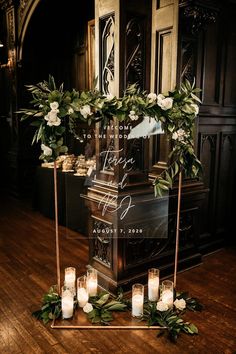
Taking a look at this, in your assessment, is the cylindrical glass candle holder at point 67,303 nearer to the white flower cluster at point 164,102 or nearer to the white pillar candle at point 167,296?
the white pillar candle at point 167,296

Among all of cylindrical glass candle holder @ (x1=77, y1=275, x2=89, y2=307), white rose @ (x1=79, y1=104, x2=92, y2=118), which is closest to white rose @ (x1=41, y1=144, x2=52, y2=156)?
white rose @ (x1=79, y1=104, x2=92, y2=118)

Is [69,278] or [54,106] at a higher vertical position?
[54,106]

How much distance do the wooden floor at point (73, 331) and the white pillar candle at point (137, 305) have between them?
0.15 metres

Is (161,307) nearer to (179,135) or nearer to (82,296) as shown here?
(82,296)

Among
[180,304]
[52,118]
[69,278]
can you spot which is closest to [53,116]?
[52,118]

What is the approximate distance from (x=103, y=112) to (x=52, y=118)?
0.35 meters

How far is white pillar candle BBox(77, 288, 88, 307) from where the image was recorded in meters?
2.43

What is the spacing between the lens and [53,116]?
2014 mm

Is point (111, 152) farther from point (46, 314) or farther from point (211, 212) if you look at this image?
point (211, 212)

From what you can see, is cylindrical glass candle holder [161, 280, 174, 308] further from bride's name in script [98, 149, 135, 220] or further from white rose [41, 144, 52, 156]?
white rose [41, 144, 52, 156]

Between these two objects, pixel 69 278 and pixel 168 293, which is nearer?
pixel 168 293

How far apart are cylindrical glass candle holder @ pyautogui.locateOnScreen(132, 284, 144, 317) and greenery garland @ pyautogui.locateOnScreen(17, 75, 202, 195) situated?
710 millimetres

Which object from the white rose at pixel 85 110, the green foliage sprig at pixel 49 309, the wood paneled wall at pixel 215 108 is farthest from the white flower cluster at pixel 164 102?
the green foliage sprig at pixel 49 309

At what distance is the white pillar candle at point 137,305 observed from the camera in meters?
2.35
